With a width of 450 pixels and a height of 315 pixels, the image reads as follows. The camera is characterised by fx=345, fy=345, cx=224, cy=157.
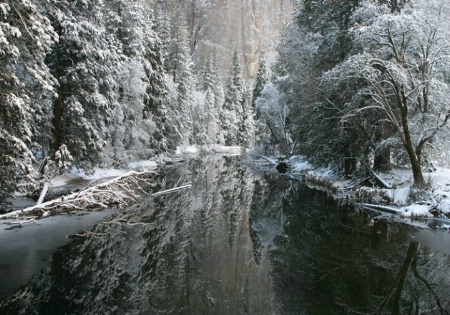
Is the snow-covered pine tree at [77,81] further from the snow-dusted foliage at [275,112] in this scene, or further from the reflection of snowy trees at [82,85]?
the snow-dusted foliage at [275,112]

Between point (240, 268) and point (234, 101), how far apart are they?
183 ft

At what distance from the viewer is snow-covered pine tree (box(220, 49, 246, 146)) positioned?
201 ft

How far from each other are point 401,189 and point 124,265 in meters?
11.8

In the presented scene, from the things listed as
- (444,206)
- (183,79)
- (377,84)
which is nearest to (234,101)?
(183,79)

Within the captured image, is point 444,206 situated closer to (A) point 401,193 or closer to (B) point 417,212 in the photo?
(B) point 417,212

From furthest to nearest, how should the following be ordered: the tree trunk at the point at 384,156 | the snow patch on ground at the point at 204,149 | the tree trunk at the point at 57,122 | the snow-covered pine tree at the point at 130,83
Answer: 1. the snow patch on ground at the point at 204,149
2. the snow-covered pine tree at the point at 130,83
3. the tree trunk at the point at 384,156
4. the tree trunk at the point at 57,122

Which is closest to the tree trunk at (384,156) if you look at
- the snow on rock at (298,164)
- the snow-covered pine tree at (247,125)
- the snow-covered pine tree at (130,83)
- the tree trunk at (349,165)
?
the tree trunk at (349,165)

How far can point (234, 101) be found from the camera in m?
62.6

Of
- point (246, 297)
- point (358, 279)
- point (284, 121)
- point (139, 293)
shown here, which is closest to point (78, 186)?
point (139, 293)

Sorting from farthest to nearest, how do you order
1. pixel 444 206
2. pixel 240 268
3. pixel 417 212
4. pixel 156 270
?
pixel 417 212, pixel 444 206, pixel 240 268, pixel 156 270

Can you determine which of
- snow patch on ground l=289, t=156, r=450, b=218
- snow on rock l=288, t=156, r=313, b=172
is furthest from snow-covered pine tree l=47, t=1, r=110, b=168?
snow on rock l=288, t=156, r=313, b=172

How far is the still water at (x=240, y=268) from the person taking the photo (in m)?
6.47

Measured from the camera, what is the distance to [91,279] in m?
7.42

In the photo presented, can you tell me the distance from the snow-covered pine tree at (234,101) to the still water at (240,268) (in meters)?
49.5
